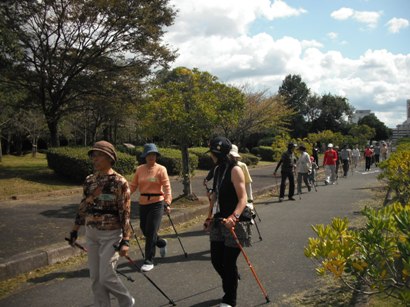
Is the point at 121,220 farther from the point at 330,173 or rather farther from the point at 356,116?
the point at 356,116

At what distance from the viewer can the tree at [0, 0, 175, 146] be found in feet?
51.3

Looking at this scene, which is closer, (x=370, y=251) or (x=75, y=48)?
(x=370, y=251)

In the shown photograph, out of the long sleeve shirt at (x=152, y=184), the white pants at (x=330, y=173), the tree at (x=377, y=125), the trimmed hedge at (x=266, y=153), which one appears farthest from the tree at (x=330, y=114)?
the long sleeve shirt at (x=152, y=184)

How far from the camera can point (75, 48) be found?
16.7m

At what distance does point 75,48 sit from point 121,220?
1463 cm

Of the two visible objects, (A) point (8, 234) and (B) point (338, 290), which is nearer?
(B) point (338, 290)

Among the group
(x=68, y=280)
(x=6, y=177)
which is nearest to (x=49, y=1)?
(x=6, y=177)

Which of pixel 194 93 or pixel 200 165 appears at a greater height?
pixel 194 93

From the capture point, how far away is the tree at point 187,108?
9977 millimetres

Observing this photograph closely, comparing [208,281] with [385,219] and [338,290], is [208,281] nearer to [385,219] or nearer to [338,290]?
[338,290]

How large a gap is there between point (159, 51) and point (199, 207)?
9559mm

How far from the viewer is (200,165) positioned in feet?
75.5

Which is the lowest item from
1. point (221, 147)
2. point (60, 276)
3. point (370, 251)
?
point (60, 276)

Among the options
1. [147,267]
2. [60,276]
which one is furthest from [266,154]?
[60,276]
